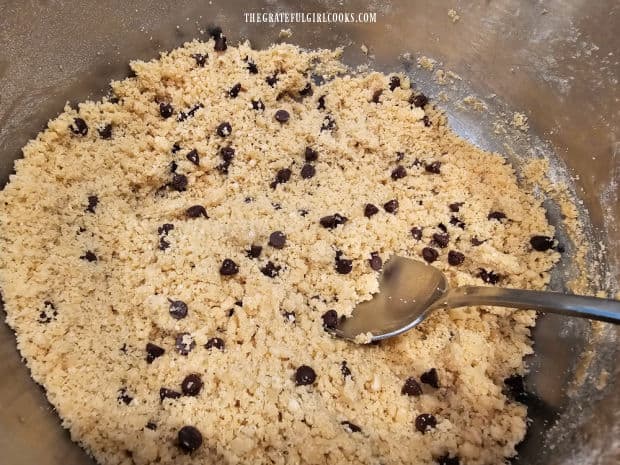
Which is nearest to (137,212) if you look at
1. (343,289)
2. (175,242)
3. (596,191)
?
(175,242)

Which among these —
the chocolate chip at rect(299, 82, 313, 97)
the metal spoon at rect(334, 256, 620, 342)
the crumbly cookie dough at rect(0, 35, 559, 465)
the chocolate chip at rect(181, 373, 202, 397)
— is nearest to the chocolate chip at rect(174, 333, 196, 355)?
the crumbly cookie dough at rect(0, 35, 559, 465)

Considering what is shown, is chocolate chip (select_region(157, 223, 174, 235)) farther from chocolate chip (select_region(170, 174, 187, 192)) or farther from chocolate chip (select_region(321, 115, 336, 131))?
chocolate chip (select_region(321, 115, 336, 131))

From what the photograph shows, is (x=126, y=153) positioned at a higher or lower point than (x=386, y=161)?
higher

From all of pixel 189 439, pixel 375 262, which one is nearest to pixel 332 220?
pixel 375 262

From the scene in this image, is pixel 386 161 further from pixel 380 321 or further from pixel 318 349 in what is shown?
pixel 318 349

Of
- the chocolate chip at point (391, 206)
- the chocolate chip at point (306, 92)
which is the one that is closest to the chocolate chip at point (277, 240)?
the chocolate chip at point (391, 206)

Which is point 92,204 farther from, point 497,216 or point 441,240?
point 497,216

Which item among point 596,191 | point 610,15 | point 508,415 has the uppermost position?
point 610,15
